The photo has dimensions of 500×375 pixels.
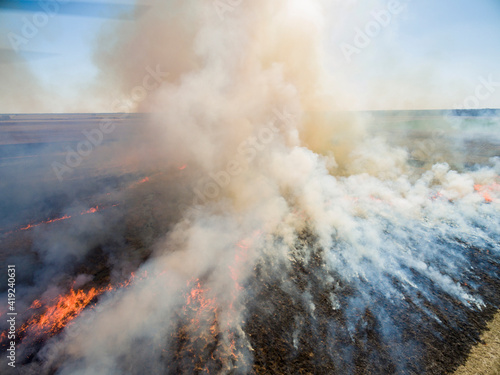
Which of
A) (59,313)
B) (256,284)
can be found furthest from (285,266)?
(59,313)

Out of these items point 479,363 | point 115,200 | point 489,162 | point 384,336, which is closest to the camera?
point 479,363

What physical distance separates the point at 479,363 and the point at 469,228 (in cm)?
548

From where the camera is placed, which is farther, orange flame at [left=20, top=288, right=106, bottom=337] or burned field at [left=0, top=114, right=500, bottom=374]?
orange flame at [left=20, top=288, right=106, bottom=337]

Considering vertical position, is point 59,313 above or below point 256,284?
above

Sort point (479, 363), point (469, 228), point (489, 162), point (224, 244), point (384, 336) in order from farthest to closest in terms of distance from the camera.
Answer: point (489, 162) < point (469, 228) < point (224, 244) < point (384, 336) < point (479, 363)

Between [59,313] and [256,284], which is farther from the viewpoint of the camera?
[256,284]

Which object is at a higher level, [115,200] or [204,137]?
[204,137]

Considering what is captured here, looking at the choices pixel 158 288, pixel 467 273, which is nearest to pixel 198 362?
pixel 158 288

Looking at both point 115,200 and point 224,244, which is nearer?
point 224,244

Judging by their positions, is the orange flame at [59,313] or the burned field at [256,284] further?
the orange flame at [59,313]

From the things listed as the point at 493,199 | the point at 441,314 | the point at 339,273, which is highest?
the point at 339,273

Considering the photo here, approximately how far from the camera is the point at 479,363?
3.53 meters

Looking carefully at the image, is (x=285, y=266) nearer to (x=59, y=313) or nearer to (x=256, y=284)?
(x=256, y=284)

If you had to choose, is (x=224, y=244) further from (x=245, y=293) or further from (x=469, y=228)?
(x=469, y=228)
